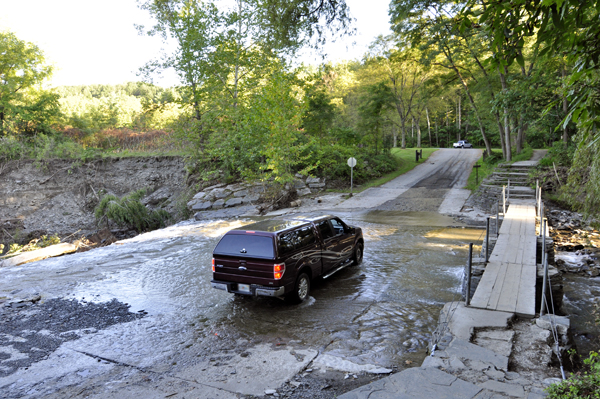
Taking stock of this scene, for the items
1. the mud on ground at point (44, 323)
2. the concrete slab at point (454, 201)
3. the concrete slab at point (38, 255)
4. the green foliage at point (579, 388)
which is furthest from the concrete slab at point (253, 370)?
the concrete slab at point (454, 201)

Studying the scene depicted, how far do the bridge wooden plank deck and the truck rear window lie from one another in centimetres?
389

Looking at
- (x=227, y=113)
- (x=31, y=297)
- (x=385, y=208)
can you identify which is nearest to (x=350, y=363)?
(x=31, y=297)

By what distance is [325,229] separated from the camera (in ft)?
31.2

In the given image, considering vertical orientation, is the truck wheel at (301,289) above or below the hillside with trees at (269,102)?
below

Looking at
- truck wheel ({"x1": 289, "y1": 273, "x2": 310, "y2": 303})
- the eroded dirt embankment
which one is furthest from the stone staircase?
the eroded dirt embankment

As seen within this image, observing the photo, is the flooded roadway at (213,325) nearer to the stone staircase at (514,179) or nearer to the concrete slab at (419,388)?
the concrete slab at (419,388)

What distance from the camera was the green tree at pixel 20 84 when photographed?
32531 millimetres

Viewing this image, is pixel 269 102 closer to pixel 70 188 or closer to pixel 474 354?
pixel 70 188

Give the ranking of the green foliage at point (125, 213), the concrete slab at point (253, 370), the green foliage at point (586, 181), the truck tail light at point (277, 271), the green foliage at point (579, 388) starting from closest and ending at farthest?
the green foliage at point (579, 388)
the concrete slab at point (253, 370)
the truck tail light at point (277, 271)
the green foliage at point (586, 181)
the green foliage at point (125, 213)

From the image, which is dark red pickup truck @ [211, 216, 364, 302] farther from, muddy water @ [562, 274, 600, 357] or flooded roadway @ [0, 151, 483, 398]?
muddy water @ [562, 274, 600, 357]

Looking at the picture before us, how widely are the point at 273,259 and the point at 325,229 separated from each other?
92.3 inches

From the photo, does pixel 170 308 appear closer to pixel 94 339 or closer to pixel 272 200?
pixel 94 339

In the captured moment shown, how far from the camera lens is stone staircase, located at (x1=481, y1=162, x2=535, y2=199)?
2038 centimetres

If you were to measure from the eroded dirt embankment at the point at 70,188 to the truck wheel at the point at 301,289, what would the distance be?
18419 mm
